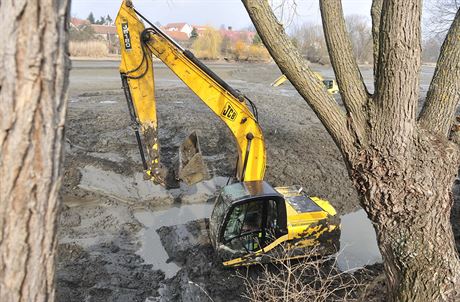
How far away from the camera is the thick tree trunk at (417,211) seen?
3.56 m

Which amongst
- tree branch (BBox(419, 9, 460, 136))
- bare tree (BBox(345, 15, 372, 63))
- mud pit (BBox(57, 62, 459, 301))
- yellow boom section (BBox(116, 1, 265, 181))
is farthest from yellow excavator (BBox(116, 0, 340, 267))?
bare tree (BBox(345, 15, 372, 63))

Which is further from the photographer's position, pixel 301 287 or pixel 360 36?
pixel 360 36

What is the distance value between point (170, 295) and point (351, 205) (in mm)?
5304

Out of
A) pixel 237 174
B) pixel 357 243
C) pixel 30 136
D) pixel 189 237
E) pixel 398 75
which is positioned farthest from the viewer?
pixel 357 243

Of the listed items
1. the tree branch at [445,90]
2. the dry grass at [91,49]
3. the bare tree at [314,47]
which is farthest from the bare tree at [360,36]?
the tree branch at [445,90]

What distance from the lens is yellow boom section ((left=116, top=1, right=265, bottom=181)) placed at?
7180 mm

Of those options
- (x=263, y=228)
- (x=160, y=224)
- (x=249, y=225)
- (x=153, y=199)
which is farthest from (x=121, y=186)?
(x=263, y=228)

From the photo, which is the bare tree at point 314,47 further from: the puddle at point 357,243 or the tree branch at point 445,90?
the tree branch at point 445,90

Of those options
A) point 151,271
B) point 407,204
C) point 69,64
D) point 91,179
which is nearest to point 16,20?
point 69,64

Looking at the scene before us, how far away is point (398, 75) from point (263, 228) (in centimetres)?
375

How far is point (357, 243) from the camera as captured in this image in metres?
8.51

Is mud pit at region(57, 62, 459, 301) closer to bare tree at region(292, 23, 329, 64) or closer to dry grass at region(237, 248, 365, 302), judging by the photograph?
dry grass at region(237, 248, 365, 302)

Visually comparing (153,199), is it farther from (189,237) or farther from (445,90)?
(445,90)

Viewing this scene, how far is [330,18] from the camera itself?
141 inches
